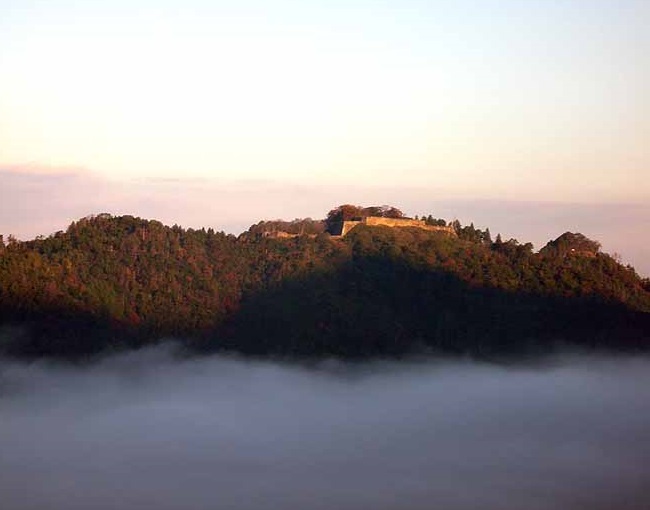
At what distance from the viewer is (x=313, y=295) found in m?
110

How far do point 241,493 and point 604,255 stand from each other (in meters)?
35.9

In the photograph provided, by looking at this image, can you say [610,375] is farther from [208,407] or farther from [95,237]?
[95,237]

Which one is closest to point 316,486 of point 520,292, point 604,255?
point 520,292

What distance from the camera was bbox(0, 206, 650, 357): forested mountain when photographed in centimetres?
10419

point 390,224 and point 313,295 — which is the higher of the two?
point 390,224

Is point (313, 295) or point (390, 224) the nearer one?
point (313, 295)

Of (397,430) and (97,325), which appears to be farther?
(397,430)

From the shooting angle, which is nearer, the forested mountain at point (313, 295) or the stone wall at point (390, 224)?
the forested mountain at point (313, 295)

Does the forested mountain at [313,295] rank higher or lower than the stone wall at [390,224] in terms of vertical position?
lower

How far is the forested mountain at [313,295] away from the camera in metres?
Result: 104

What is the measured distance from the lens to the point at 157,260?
112562mm

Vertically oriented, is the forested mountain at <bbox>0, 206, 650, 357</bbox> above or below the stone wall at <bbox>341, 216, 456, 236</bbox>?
below

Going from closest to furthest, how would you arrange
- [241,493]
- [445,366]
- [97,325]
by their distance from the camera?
[241,493] < [97,325] < [445,366]

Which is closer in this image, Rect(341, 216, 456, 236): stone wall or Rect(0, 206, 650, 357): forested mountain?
Rect(0, 206, 650, 357): forested mountain
